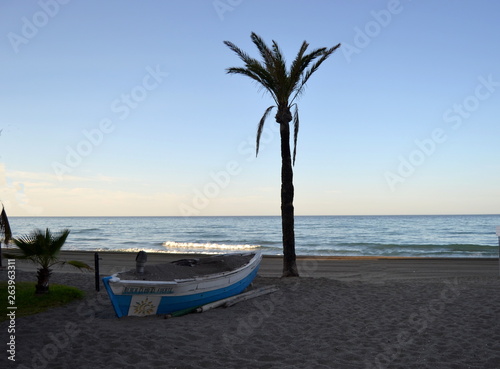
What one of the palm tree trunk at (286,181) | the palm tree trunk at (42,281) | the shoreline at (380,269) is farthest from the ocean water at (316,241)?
the palm tree trunk at (42,281)

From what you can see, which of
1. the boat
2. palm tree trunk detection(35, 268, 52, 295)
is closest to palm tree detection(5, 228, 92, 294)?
palm tree trunk detection(35, 268, 52, 295)

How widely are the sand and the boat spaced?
326 millimetres

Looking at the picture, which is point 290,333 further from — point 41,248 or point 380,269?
point 380,269

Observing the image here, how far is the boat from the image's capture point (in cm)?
913

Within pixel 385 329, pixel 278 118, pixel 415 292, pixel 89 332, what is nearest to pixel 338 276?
pixel 415 292

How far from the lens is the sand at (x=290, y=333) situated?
6.63 metres

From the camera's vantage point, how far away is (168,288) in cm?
952

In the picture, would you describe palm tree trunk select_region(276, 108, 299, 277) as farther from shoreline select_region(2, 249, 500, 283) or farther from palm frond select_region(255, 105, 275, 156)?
shoreline select_region(2, 249, 500, 283)

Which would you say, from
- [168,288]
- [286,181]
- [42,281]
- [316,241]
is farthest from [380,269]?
[316,241]

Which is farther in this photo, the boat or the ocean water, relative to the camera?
the ocean water

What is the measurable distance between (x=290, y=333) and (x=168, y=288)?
9.61 ft

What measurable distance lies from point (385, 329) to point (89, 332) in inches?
231

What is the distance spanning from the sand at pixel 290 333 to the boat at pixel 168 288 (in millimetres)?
326

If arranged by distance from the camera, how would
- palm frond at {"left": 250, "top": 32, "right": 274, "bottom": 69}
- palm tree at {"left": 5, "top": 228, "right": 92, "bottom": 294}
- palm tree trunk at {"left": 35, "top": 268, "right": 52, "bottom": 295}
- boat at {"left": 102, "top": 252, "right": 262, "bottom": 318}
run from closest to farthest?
1. boat at {"left": 102, "top": 252, "right": 262, "bottom": 318}
2. palm tree at {"left": 5, "top": 228, "right": 92, "bottom": 294}
3. palm tree trunk at {"left": 35, "top": 268, "right": 52, "bottom": 295}
4. palm frond at {"left": 250, "top": 32, "right": 274, "bottom": 69}
